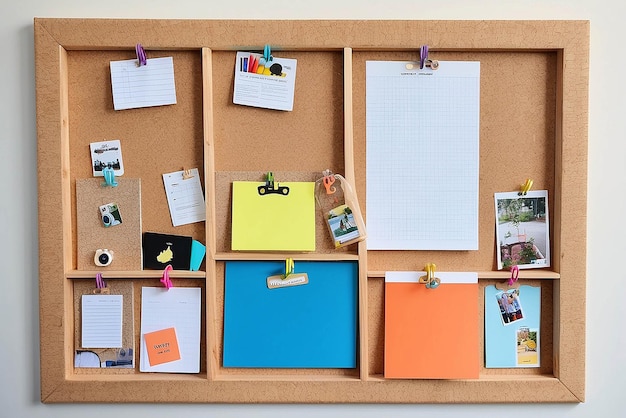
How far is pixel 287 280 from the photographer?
129cm

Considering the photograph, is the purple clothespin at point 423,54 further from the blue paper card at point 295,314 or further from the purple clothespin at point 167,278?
the purple clothespin at point 167,278

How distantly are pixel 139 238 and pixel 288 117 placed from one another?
1.52 feet

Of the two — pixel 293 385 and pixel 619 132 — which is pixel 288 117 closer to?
pixel 293 385

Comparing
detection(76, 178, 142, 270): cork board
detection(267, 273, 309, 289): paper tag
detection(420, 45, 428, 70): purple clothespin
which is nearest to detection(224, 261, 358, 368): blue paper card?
detection(267, 273, 309, 289): paper tag

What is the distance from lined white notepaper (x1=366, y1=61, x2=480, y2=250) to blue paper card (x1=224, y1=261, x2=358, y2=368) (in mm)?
143

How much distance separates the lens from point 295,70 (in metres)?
1.29

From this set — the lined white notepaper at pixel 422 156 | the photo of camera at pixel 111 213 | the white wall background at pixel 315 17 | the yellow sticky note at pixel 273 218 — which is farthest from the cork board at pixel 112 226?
the lined white notepaper at pixel 422 156

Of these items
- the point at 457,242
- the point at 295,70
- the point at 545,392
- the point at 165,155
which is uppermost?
the point at 295,70

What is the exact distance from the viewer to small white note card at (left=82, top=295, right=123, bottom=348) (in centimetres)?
132

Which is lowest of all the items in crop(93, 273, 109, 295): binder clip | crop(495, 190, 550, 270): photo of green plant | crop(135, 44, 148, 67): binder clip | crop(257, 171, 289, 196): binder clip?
crop(93, 273, 109, 295): binder clip

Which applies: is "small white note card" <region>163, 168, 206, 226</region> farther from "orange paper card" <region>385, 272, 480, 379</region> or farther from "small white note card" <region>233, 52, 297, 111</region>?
"orange paper card" <region>385, 272, 480, 379</region>

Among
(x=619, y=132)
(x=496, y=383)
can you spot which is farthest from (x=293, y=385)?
(x=619, y=132)

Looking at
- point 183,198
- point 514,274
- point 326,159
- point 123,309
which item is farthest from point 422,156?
point 123,309

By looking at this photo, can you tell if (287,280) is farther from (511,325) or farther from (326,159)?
(511,325)
